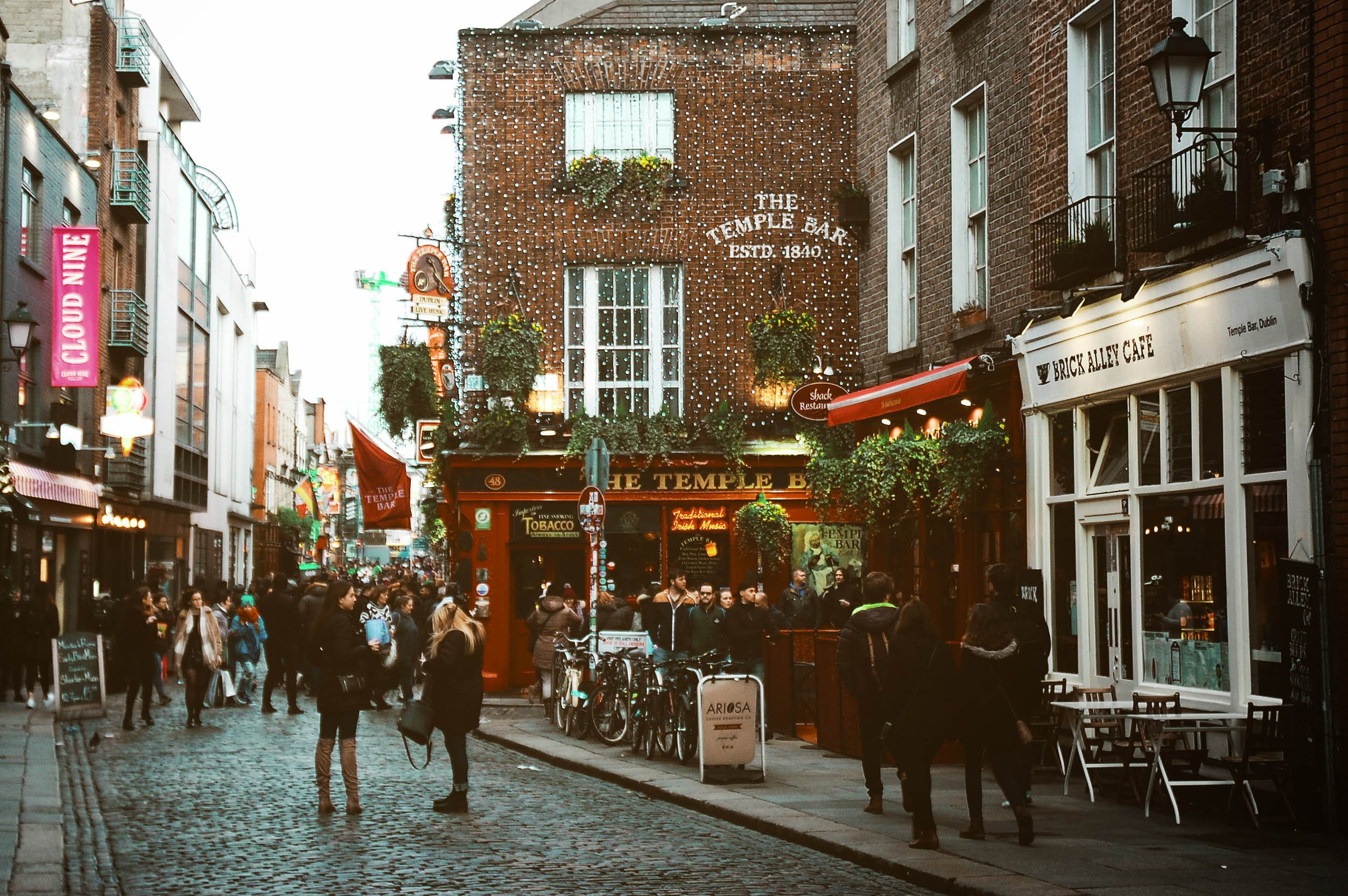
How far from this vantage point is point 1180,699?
1320cm

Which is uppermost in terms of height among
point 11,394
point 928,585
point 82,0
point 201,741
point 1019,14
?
point 82,0

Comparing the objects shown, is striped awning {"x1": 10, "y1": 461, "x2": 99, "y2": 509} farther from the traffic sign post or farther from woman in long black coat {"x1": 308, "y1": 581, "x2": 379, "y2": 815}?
woman in long black coat {"x1": 308, "y1": 581, "x2": 379, "y2": 815}

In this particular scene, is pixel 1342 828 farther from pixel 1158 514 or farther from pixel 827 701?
pixel 827 701

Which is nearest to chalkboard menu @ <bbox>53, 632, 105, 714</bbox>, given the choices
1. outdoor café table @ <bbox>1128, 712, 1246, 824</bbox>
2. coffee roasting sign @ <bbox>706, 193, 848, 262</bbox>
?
coffee roasting sign @ <bbox>706, 193, 848, 262</bbox>

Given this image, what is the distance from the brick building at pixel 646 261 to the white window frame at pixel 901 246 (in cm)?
583

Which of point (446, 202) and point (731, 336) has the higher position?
point (446, 202)

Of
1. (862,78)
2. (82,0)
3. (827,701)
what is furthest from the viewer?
(82,0)

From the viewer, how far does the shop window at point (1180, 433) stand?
13.8 meters

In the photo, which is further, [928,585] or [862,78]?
[862,78]

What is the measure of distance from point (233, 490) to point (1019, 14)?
158ft

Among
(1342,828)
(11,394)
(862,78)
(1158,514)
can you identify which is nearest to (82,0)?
(11,394)

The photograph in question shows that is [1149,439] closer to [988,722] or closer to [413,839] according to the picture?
[988,722]

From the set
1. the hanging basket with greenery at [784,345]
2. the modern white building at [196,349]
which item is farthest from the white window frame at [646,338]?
the modern white building at [196,349]

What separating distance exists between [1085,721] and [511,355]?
1431cm
